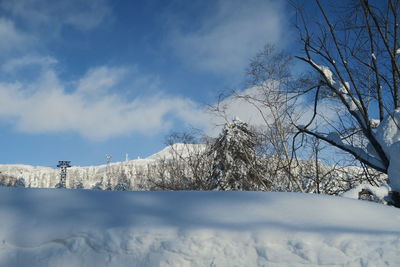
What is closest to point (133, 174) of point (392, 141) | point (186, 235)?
point (392, 141)

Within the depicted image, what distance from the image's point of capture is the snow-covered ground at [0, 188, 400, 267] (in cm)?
179

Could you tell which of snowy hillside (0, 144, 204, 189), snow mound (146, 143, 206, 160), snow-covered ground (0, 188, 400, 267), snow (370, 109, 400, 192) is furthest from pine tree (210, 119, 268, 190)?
snowy hillside (0, 144, 204, 189)

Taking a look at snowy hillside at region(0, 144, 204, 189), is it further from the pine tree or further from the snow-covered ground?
the snow-covered ground

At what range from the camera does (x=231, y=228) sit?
76.3 inches

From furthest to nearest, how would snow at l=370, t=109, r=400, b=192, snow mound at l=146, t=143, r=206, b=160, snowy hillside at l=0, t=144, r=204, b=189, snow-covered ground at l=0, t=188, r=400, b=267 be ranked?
snowy hillside at l=0, t=144, r=204, b=189 < snow mound at l=146, t=143, r=206, b=160 < snow at l=370, t=109, r=400, b=192 < snow-covered ground at l=0, t=188, r=400, b=267

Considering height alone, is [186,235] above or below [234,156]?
below

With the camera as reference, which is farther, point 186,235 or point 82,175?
point 82,175

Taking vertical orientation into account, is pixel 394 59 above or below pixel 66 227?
above

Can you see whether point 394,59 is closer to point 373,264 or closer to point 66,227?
point 373,264

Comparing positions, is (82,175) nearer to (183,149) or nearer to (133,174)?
(133,174)

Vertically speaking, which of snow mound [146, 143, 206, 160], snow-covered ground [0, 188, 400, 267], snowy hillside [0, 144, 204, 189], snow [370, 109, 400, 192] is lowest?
snow-covered ground [0, 188, 400, 267]

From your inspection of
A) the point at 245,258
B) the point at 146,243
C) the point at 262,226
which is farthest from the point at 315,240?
the point at 146,243

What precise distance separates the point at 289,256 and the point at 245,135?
13.2 metres

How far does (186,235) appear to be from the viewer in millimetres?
1875
